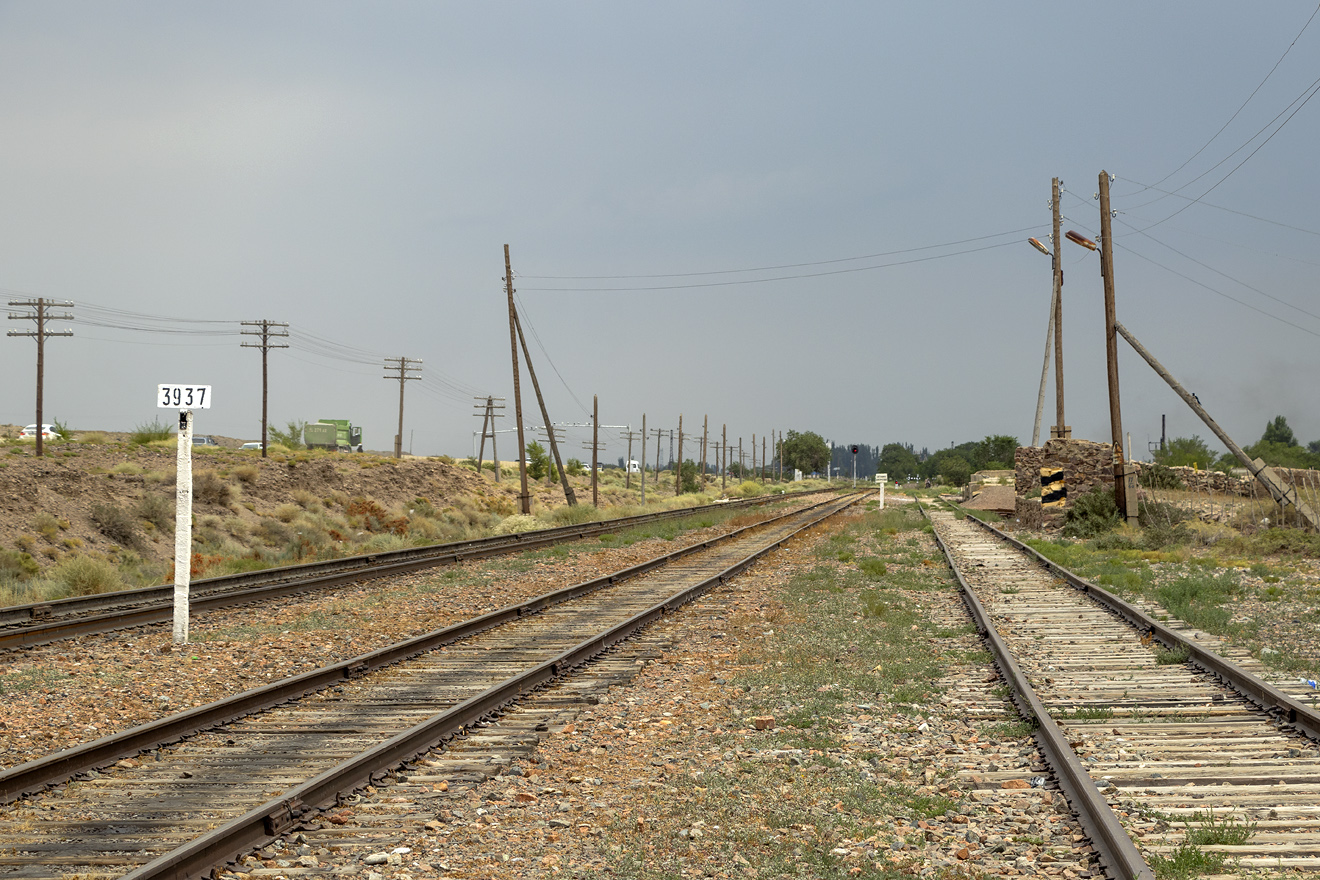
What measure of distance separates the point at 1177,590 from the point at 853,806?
1167cm

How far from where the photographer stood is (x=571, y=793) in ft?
22.4

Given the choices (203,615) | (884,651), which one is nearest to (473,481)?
(203,615)

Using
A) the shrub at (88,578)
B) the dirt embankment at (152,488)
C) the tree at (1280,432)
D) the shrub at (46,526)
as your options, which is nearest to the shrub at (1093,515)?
the shrub at (88,578)

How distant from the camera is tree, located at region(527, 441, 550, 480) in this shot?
92.2 m

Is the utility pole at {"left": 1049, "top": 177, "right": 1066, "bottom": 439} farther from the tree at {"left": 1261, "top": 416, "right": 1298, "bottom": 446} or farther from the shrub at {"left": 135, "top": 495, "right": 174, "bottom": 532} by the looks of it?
the tree at {"left": 1261, "top": 416, "right": 1298, "bottom": 446}

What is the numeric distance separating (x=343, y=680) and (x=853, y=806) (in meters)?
5.91

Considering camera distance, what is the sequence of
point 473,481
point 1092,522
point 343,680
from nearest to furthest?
point 343,680 → point 1092,522 → point 473,481

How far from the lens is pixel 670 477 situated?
142 m

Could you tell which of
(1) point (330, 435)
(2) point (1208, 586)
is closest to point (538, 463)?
(1) point (330, 435)

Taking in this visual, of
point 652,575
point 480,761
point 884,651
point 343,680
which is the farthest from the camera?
point 652,575

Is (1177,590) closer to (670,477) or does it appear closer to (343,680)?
(343,680)

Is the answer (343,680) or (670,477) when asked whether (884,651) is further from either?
(670,477)

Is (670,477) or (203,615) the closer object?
(203,615)

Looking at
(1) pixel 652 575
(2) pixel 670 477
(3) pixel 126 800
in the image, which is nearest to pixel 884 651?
(3) pixel 126 800
